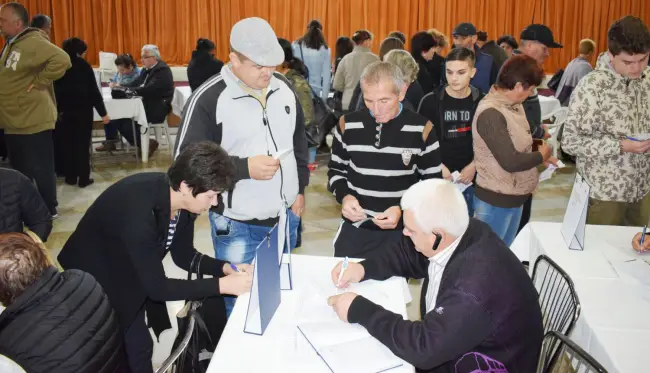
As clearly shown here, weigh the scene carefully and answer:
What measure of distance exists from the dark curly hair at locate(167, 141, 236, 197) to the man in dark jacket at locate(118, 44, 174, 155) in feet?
16.0

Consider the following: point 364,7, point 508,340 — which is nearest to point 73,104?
point 508,340

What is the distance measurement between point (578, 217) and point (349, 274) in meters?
1.07

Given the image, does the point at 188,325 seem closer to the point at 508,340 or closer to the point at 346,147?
the point at 508,340

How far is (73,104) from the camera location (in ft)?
17.9

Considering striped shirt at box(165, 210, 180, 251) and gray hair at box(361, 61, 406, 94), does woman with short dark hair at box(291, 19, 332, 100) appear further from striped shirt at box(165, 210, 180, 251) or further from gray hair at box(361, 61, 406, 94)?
striped shirt at box(165, 210, 180, 251)

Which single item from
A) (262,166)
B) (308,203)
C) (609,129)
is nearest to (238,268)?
(262,166)

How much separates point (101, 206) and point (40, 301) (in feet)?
1.58

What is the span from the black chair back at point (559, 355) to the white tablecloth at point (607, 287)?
0.34 feet

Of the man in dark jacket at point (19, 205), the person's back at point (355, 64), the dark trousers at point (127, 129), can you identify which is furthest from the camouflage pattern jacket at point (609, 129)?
the dark trousers at point (127, 129)

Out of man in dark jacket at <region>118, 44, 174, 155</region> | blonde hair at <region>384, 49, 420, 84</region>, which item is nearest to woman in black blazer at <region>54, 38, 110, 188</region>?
man in dark jacket at <region>118, 44, 174, 155</region>

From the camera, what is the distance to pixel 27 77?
429 cm

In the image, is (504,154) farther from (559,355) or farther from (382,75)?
(559,355)

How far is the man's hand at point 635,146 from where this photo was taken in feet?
8.93

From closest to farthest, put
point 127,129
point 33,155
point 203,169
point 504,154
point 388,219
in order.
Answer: point 203,169 → point 388,219 → point 504,154 → point 33,155 → point 127,129
